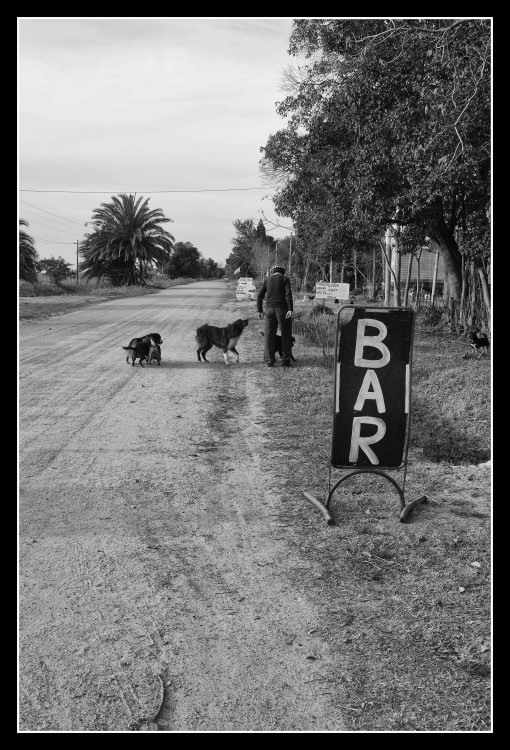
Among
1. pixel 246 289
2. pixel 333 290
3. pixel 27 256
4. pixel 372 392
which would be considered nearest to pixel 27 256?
pixel 27 256

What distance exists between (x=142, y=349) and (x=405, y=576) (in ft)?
28.2

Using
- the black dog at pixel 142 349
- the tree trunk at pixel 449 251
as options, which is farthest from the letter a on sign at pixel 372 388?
the tree trunk at pixel 449 251

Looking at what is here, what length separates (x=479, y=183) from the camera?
10797 mm

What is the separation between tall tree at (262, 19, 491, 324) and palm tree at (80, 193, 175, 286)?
1511 inches

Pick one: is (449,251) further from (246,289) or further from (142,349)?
(246,289)

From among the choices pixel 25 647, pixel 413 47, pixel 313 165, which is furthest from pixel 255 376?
pixel 25 647

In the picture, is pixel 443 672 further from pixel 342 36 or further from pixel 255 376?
pixel 342 36

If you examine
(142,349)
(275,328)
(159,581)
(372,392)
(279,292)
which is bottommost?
(159,581)

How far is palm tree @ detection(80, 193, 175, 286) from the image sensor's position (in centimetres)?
5519

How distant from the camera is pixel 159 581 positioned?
3.99 m

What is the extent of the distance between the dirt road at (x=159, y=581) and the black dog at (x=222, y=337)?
3860mm

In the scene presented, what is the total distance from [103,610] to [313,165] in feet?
47.1

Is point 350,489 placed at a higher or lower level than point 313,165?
lower

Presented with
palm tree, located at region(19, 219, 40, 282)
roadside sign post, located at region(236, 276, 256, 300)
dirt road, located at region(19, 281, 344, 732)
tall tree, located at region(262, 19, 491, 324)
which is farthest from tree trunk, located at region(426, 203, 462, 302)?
palm tree, located at region(19, 219, 40, 282)
